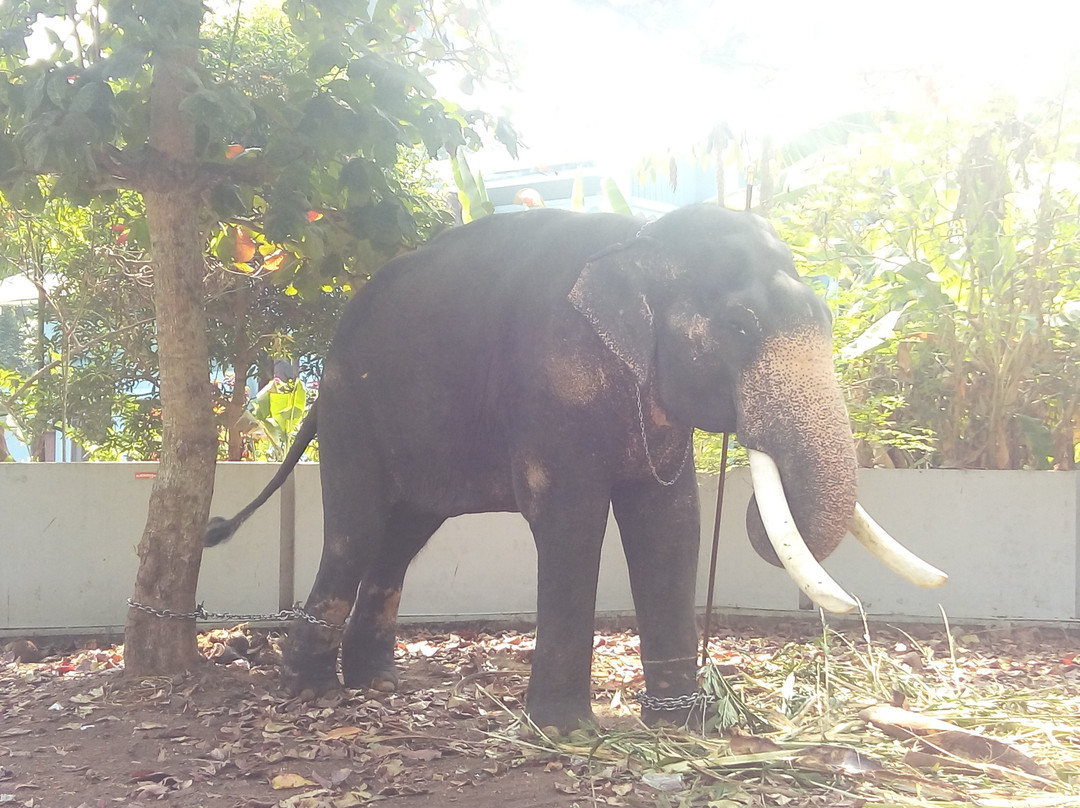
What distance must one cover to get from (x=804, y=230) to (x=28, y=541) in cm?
552

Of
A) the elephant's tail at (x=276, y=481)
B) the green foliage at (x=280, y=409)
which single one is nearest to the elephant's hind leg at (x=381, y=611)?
the elephant's tail at (x=276, y=481)

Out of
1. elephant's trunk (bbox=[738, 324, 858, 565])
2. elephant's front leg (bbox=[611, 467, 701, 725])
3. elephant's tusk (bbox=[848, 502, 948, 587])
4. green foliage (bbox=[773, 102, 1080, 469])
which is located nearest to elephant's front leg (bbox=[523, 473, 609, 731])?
elephant's front leg (bbox=[611, 467, 701, 725])

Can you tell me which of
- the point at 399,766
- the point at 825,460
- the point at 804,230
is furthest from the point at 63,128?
the point at 804,230

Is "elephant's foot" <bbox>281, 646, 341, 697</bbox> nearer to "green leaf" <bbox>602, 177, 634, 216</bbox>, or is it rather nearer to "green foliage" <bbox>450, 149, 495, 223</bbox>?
"green foliage" <bbox>450, 149, 495, 223</bbox>

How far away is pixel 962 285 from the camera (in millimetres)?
7027

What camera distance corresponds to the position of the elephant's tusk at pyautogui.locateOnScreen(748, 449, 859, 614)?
116 inches

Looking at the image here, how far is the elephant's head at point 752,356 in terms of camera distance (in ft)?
10.8

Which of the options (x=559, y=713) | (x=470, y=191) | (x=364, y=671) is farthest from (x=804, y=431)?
(x=470, y=191)

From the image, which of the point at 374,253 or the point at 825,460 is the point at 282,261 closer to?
the point at 374,253

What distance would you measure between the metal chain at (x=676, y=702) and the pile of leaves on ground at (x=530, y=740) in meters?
0.04

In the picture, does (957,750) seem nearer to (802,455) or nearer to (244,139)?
(802,455)

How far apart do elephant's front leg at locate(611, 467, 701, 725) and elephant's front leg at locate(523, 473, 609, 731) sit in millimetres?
234

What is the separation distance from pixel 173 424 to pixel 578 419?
2.11 m

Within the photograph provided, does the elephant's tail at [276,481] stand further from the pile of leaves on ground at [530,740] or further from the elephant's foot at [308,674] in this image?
the elephant's foot at [308,674]
